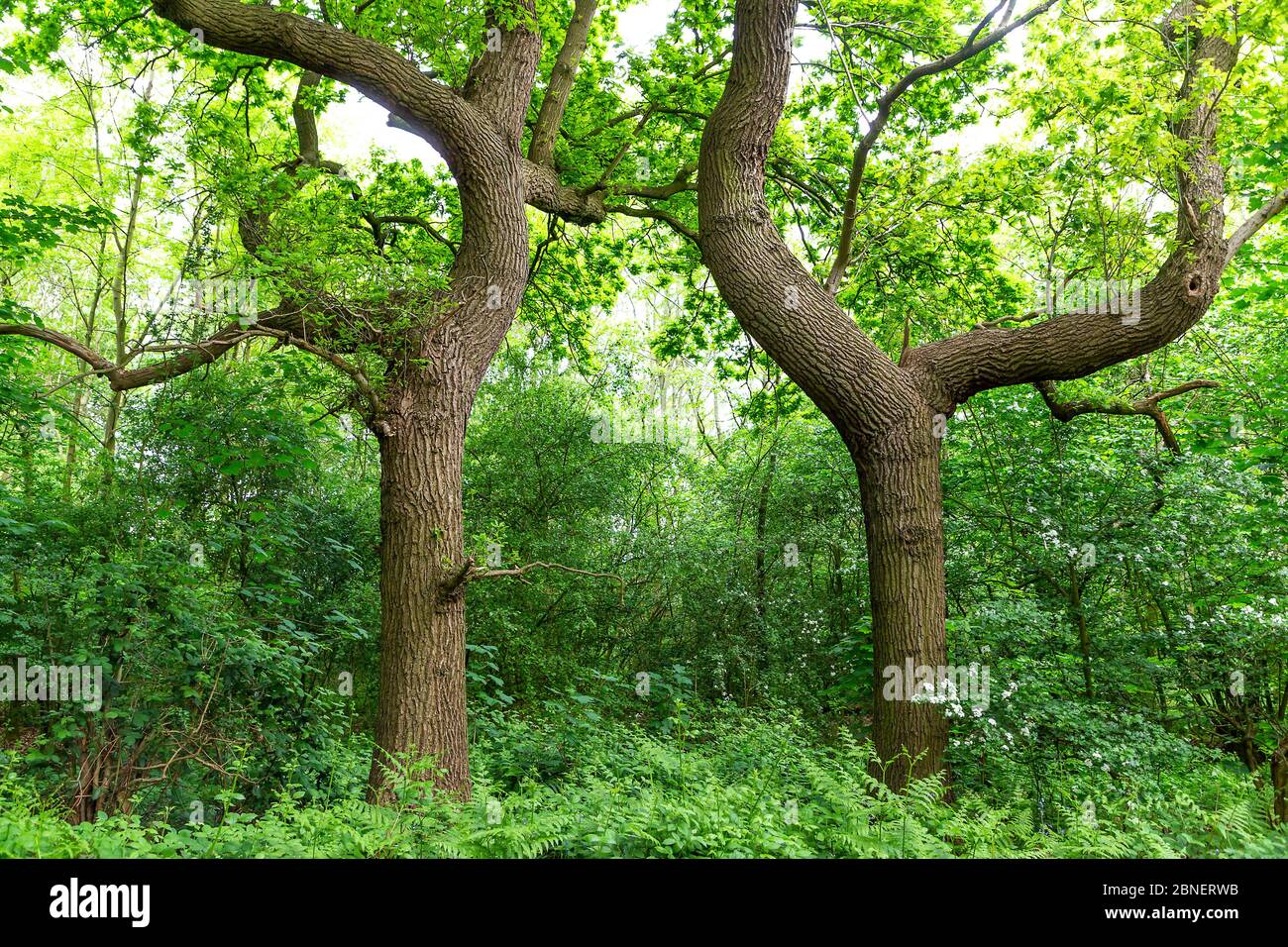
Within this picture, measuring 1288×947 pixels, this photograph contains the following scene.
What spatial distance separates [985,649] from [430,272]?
5544 mm

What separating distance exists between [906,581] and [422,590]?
3599 millimetres

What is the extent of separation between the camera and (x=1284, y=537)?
7.00m

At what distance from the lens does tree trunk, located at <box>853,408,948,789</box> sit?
596 centimetres

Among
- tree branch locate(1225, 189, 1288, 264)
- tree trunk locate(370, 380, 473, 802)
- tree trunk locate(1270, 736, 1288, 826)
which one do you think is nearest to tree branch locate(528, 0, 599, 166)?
tree trunk locate(370, 380, 473, 802)

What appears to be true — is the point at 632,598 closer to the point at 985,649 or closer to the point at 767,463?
the point at 767,463

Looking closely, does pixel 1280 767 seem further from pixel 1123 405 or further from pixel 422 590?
pixel 422 590

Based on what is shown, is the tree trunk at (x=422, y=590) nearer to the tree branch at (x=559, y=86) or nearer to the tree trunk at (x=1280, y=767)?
the tree branch at (x=559, y=86)

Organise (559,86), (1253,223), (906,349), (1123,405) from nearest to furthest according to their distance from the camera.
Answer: (1253,223), (1123,405), (906,349), (559,86)

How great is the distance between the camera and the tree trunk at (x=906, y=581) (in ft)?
19.6

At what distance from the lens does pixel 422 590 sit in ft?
19.2

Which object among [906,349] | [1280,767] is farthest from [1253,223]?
[1280,767]

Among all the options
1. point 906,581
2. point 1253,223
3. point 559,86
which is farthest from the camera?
point 559,86

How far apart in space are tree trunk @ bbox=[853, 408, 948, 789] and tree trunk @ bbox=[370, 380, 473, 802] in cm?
315
